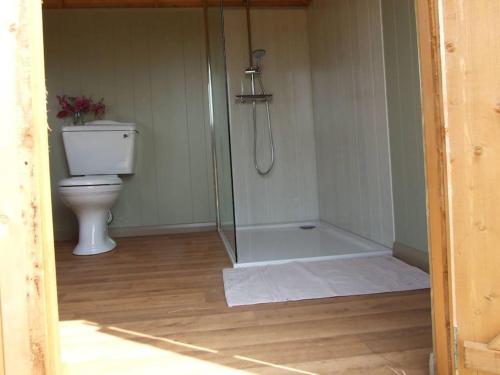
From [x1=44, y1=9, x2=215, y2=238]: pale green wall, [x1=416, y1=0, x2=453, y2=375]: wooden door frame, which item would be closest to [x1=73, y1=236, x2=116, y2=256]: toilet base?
[x1=44, y1=9, x2=215, y2=238]: pale green wall

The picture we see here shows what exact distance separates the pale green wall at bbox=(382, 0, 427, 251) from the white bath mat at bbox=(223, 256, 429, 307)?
0.67ft

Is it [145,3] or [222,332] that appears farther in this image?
[145,3]

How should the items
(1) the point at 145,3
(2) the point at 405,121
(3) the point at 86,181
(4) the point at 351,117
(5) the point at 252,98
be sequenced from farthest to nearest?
(5) the point at 252,98 < (1) the point at 145,3 < (4) the point at 351,117 < (3) the point at 86,181 < (2) the point at 405,121

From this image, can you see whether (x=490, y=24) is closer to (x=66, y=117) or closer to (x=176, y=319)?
(x=176, y=319)

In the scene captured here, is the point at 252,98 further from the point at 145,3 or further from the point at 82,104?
the point at 82,104

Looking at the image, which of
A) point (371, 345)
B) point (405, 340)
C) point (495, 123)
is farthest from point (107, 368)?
point (495, 123)

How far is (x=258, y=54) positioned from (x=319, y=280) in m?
2.20

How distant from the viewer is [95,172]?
117 inches

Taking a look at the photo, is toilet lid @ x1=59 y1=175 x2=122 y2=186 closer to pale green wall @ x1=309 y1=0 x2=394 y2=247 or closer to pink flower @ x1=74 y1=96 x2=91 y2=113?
pink flower @ x1=74 y1=96 x2=91 y2=113

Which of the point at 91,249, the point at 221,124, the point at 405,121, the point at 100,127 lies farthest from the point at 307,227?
the point at 100,127

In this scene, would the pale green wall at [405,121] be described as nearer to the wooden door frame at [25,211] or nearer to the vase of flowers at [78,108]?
the wooden door frame at [25,211]

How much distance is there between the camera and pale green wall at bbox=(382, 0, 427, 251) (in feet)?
6.09

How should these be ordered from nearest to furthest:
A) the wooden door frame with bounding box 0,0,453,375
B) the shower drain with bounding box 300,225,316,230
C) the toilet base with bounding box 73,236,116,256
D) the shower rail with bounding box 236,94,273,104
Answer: the wooden door frame with bounding box 0,0,453,375 → the toilet base with bounding box 73,236,116,256 → the shower drain with bounding box 300,225,316,230 → the shower rail with bounding box 236,94,273,104

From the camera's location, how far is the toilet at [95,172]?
2537 millimetres
